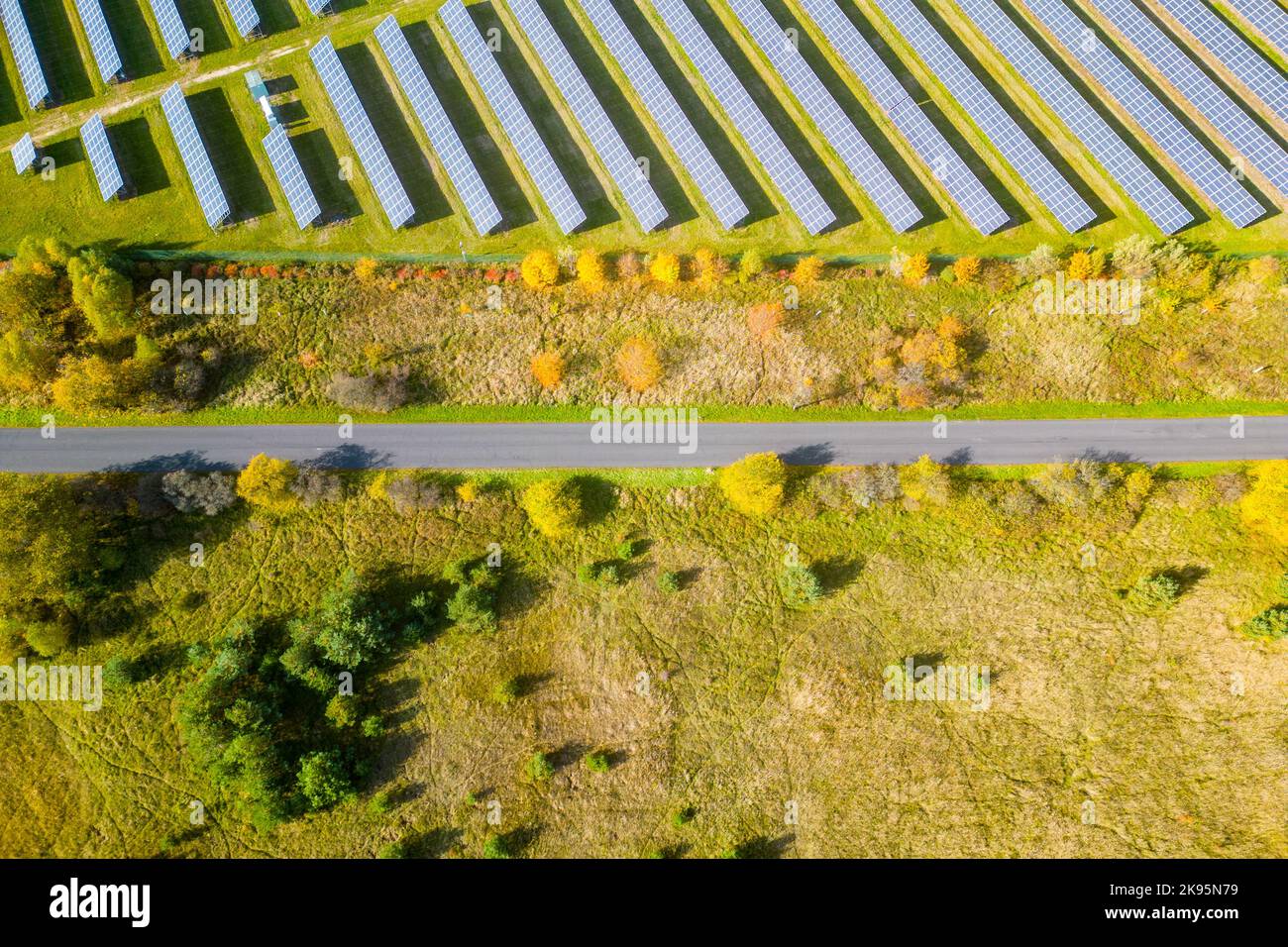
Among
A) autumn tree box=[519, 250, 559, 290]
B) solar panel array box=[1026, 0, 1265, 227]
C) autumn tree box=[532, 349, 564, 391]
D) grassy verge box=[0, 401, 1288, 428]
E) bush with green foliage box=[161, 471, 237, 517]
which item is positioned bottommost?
bush with green foliage box=[161, 471, 237, 517]

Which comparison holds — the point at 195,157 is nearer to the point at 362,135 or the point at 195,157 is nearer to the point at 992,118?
the point at 362,135

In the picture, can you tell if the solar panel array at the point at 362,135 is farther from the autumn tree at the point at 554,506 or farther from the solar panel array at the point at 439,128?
the autumn tree at the point at 554,506

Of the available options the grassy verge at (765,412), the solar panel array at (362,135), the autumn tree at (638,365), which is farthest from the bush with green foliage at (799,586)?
the solar panel array at (362,135)

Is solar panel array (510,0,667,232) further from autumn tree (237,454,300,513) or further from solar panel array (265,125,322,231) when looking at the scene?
autumn tree (237,454,300,513)

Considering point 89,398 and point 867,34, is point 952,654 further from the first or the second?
point 89,398

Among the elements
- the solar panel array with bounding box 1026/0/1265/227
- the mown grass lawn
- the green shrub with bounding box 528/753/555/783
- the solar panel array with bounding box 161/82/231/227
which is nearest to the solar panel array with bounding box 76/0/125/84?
the solar panel array with bounding box 161/82/231/227
